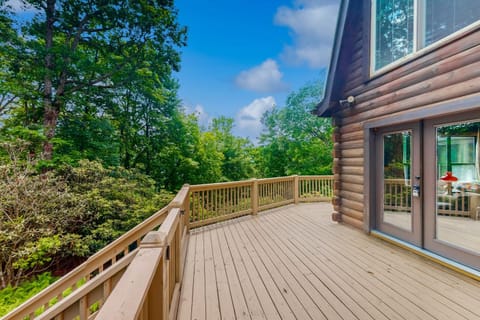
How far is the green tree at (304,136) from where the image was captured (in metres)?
14.3

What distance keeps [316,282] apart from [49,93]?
30.6ft

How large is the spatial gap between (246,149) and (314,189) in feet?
33.3

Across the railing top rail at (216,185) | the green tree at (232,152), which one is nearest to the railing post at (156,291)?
the railing top rail at (216,185)

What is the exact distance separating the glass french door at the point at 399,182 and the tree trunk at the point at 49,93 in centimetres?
905

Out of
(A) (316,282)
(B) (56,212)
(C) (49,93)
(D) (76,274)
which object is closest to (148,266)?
(A) (316,282)

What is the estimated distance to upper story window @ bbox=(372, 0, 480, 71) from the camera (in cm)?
267

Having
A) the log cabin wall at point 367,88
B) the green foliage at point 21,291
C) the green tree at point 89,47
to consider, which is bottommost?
the green foliage at point 21,291

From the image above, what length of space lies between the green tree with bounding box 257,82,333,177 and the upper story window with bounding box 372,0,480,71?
1047 cm

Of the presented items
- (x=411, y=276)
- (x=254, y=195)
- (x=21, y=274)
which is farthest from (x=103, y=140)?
(x=411, y=276)

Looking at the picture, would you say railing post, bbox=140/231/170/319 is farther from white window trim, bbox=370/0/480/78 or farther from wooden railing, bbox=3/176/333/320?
white window trim, bbox=370/0/480/78

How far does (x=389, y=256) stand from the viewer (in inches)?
123

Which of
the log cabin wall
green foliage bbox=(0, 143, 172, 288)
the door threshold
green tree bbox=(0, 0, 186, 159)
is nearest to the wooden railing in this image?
green foliage bbox=(0, 143, 172, 288)

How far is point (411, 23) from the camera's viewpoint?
10.9 ft

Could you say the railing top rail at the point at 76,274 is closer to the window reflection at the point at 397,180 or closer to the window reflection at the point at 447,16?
the window reflection at the point at 397,180
